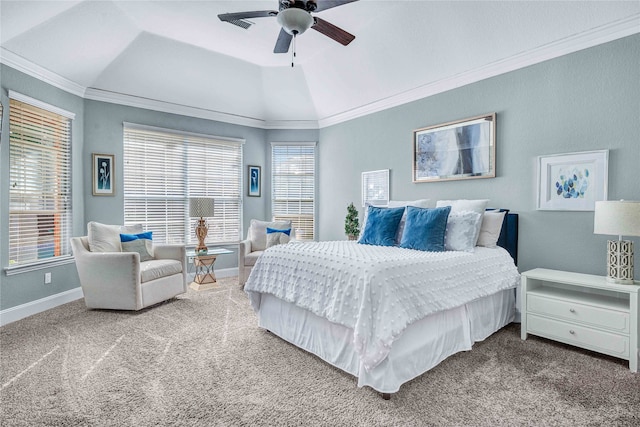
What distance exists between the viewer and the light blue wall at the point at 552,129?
289 cm

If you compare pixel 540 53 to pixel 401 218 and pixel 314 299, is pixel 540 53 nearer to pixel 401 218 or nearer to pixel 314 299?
pixel 401 218

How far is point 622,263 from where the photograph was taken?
261cm

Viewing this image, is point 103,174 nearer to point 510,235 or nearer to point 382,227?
point 382,227

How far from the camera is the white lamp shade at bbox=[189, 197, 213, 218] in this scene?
4.79 meters

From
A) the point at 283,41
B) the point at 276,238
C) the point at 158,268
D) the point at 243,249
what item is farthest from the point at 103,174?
the point at 283,41

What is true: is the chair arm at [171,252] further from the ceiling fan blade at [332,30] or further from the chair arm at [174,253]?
the ceiling fan blade at [332,30]

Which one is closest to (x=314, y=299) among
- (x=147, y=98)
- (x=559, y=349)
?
(x=559, y=349)

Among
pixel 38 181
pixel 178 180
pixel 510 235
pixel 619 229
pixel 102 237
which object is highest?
pixel 178 180

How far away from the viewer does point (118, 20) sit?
12.4 ft

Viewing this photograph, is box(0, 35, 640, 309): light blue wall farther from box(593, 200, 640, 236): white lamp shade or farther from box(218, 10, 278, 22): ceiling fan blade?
box(218, 10, 278, 22): ceiling fan blade

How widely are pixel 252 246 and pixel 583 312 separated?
13.0 feet

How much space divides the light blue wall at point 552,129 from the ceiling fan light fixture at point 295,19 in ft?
7.68

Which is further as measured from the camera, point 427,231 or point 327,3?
point 427,231

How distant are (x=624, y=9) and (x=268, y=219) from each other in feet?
17.0
